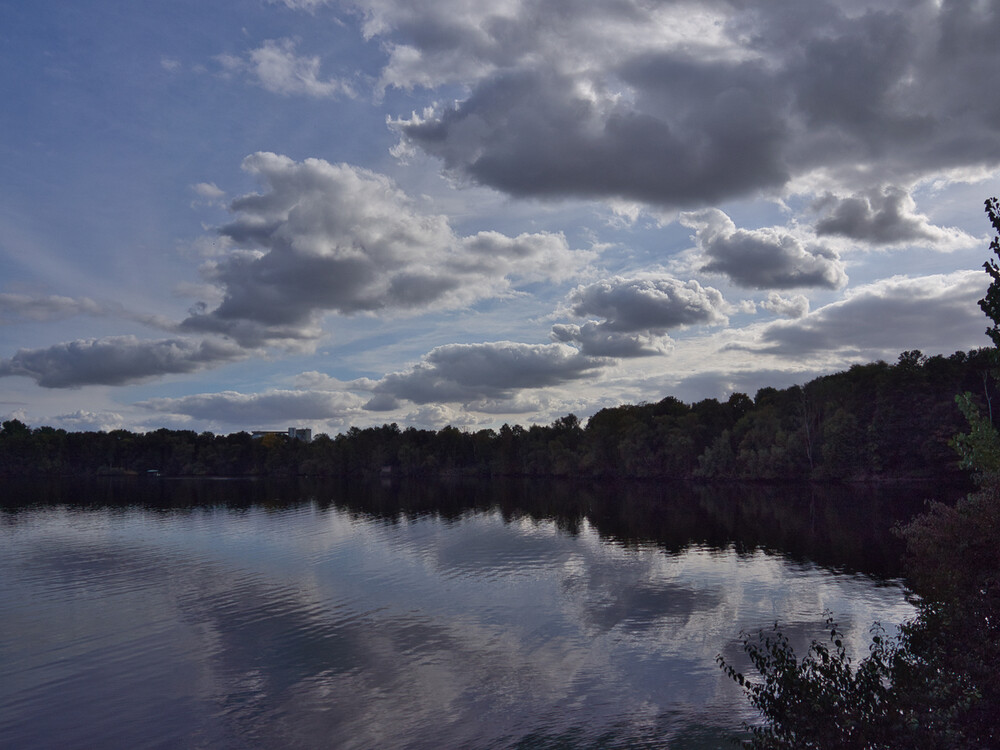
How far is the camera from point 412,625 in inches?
1592

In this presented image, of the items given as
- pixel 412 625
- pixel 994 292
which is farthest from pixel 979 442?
pixel 412 625

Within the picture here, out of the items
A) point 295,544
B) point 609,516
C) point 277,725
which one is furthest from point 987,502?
point 609,516

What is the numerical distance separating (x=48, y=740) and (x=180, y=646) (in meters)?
11.1

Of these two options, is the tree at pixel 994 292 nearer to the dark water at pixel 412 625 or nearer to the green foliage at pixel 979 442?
the green foliage at pixel 979 442

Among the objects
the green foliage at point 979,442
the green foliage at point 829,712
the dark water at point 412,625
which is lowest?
the dark water at point 412,625

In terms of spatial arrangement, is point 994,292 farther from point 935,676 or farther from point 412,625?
point 412,625

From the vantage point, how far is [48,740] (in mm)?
25406

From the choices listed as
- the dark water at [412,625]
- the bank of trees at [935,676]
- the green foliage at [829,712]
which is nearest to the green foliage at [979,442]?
the bank of trees at [935,676]

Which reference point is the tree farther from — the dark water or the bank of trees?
the dark water

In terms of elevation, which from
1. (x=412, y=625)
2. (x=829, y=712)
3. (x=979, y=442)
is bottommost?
(x=412, y=625)

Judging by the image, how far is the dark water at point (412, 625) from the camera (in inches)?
1037

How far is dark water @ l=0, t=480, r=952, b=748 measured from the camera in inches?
1037

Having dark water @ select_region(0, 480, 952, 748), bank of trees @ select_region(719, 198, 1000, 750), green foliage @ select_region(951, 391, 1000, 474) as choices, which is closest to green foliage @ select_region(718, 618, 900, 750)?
bank of trees @ select_region(719, 198, 1000, 750)

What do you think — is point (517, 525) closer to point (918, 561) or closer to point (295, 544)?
point (295, 544)
